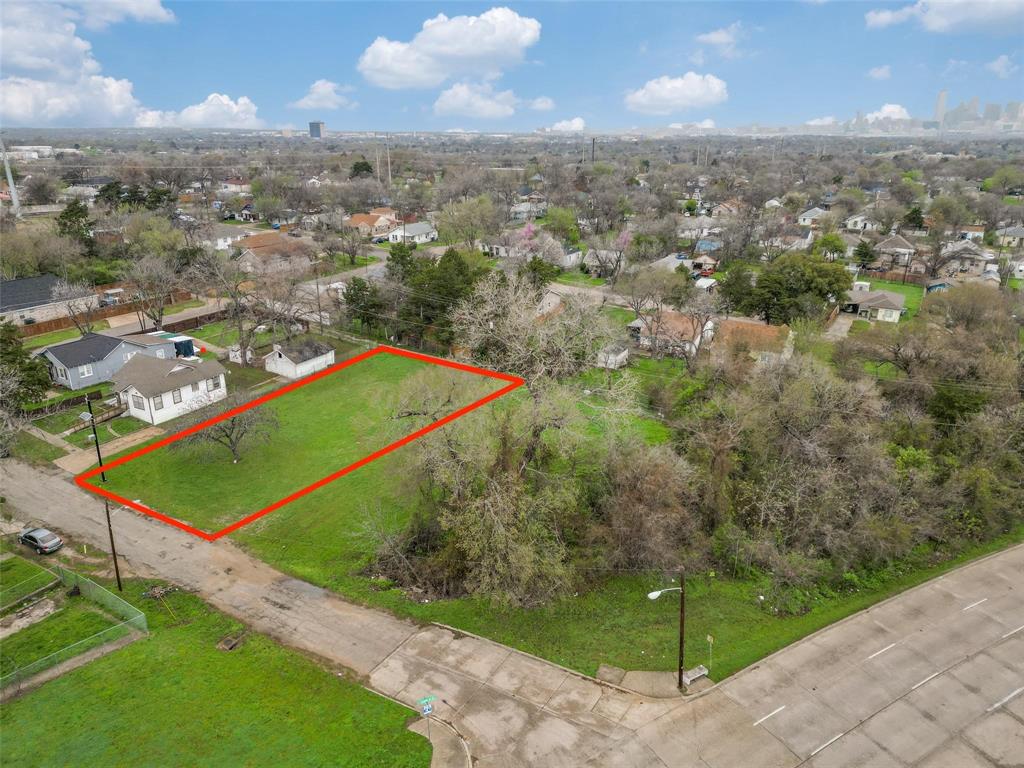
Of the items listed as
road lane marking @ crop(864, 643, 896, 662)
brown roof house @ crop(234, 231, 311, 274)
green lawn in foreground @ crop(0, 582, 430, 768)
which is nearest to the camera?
green lawn in foreground @ crop(0, 582, 430, 768)

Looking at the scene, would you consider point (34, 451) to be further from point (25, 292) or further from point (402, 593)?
point (25, 292)

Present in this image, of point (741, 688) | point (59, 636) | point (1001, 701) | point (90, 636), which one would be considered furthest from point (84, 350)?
point (1001, 701)

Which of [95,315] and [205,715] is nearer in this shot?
[205,715]

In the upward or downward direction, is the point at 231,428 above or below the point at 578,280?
below

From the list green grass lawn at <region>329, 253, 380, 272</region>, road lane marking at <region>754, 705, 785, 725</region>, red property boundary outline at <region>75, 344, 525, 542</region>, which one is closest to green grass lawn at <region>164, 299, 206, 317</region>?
green grass lawn at <region>329, 253, 380, 272</region>

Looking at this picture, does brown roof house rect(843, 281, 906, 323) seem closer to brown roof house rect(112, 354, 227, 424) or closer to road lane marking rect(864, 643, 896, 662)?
road lane marking rect(864, 643, 896, 662)

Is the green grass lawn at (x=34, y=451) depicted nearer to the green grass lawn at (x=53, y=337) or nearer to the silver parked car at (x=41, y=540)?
the silver parked car at (x=41, y=540)
